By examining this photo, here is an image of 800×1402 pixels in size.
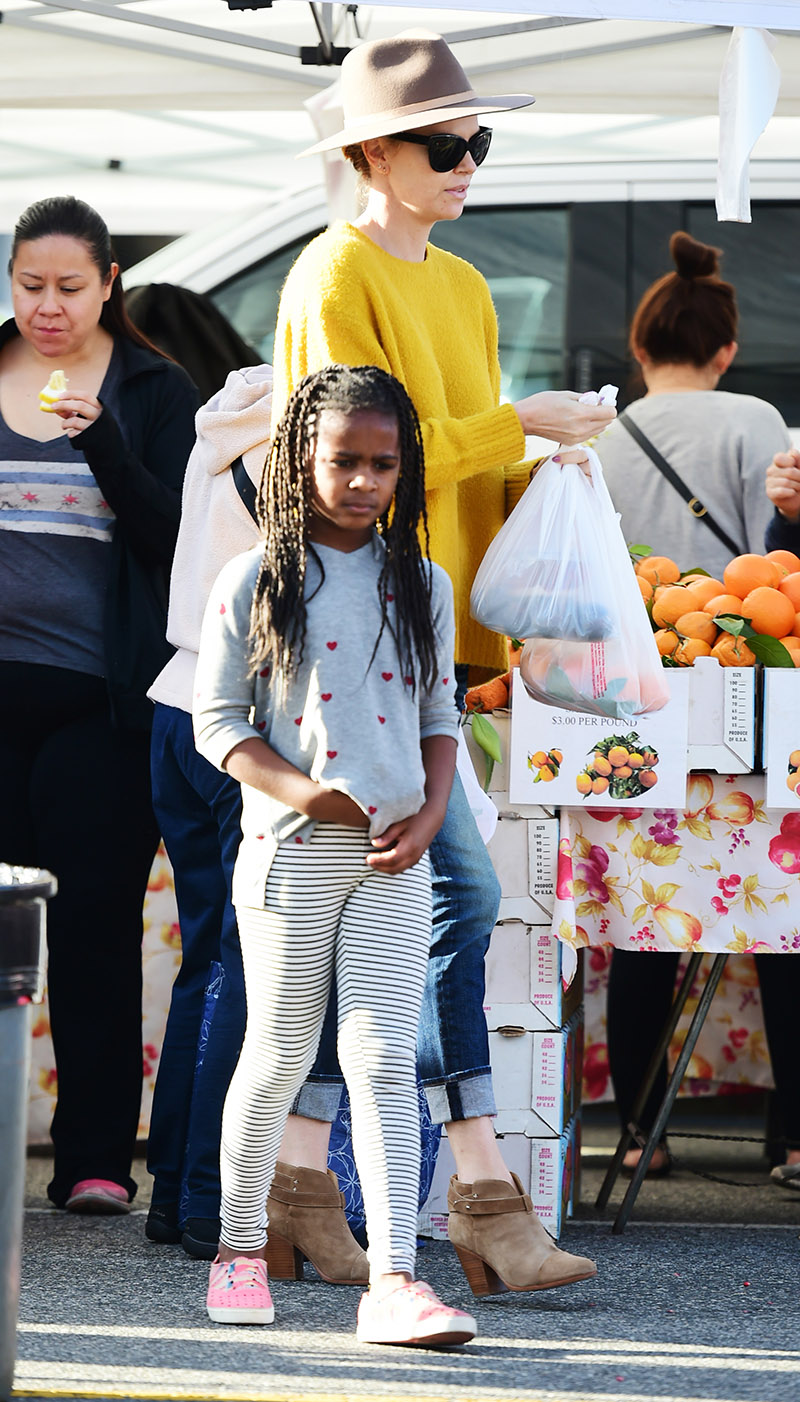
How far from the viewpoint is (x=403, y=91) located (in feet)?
9.43

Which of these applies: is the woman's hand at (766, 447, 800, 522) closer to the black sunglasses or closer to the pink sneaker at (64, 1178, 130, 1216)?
the black sunglasses

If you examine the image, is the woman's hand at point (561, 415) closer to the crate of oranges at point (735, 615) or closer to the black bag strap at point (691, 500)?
the crate of oranges at point (735, 615)

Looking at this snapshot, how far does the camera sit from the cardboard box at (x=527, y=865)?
3.45m

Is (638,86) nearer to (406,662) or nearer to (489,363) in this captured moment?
(489,363)

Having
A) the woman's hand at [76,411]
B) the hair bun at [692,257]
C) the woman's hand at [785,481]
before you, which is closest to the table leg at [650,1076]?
the woman's hand at [785,481]

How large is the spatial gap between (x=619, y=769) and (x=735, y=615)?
369mm

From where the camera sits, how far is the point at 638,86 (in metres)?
4.76

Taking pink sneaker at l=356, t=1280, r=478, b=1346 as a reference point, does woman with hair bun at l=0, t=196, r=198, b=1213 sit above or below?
above

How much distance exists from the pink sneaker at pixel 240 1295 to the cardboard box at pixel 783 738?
1.27 meters

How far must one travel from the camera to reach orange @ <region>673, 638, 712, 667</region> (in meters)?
3.41

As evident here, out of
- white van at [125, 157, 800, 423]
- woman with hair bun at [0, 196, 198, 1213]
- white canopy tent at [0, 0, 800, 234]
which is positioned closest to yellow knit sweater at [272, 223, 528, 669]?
woman with hair bun at [0, 196, 198, 1213]

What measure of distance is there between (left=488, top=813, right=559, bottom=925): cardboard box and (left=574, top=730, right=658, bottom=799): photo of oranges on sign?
0.11 m

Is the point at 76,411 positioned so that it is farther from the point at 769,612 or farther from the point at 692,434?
the point at 692,434

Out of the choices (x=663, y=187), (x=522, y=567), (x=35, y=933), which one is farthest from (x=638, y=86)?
(x=35, y=933)
